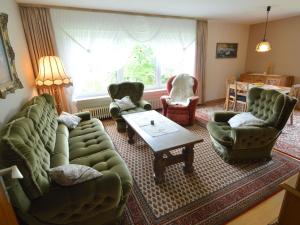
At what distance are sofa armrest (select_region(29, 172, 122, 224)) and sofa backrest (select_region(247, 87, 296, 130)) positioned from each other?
2.08 metres

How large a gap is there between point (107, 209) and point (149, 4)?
10.7ft

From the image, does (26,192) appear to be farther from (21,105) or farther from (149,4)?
(149,4)

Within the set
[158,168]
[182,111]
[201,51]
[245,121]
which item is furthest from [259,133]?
[201,51]

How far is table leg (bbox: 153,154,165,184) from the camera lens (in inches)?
77.3

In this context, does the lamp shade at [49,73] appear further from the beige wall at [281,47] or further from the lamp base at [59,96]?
the beige wall at [281,47]

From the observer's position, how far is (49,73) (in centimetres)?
273

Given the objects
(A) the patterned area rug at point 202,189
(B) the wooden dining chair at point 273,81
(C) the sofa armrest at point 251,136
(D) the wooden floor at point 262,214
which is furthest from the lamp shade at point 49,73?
(B) the wooden dining chair at point 273,81

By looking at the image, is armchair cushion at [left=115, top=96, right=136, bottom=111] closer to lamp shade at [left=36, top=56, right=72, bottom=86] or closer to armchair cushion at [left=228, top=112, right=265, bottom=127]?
lamp shade at [left=36, top=56, right=72, bottom=86]

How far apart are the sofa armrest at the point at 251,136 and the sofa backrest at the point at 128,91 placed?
2.19 metres

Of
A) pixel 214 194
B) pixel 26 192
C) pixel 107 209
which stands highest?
pixel 26 192

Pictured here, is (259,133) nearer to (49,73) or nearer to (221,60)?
(49,73)

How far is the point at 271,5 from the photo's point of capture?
334 cm

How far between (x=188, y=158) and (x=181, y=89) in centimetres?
216

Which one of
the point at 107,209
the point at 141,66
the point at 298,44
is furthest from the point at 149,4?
the point at 298,44
